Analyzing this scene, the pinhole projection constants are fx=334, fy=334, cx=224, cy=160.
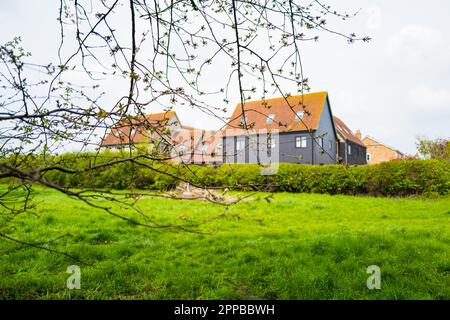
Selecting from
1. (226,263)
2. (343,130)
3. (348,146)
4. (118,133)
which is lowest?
(226,263)

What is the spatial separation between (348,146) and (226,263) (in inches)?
Answer: 1272

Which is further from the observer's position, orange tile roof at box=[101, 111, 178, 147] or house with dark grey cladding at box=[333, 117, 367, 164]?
house with dark grey cladding at box=[333, 117, 367, 164]

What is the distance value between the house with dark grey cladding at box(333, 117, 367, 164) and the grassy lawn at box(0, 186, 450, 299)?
2636 cm

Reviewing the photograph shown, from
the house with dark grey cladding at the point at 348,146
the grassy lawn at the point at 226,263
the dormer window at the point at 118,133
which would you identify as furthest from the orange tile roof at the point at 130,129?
the house with dark grey cladding at the point at 348,146

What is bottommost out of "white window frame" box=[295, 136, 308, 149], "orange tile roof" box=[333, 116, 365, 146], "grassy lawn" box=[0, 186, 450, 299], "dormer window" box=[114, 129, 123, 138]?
"grassy lawn" box=[0, 186, 450, 299]

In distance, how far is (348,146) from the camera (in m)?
34.5

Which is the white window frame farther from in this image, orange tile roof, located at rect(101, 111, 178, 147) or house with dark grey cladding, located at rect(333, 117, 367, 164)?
house with dark grey cladding, located at rect(333, 117, 367, 164)

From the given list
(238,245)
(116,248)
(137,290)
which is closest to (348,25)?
(137,290)

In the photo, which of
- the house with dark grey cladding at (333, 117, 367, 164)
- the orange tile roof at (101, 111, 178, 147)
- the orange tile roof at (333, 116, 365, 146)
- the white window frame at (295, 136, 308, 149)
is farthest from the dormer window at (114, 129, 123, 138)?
the orange tile roof at (333, 116, 365, 146)

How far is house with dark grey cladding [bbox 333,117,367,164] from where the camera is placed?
1299 inches

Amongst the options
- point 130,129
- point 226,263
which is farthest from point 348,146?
point 130,129

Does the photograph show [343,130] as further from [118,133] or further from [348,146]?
[118,133]

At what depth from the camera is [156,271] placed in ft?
14.7

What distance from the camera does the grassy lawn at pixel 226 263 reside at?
12.6 feet
